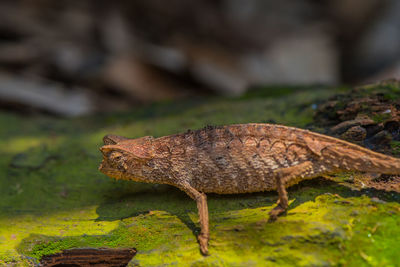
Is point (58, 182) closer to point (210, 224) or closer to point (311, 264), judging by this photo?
point (210, 224)

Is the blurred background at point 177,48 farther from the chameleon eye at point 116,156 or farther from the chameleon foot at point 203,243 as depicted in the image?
the chameleon foot at point 203,243

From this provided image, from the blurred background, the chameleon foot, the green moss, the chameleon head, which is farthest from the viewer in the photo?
the blurred background

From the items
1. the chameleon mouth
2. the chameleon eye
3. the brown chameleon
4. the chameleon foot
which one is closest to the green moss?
the chameleon foot

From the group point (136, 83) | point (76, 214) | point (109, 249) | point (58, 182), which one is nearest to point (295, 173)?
point (109, 249)

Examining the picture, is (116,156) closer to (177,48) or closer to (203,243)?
(203,243)

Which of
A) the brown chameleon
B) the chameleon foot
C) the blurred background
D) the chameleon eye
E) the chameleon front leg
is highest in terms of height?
the blurred background

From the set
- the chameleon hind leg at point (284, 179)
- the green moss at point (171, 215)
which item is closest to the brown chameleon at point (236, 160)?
the chameleon hind leg at point (284, 179)

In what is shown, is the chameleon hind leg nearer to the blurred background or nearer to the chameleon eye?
the chameleon eye
